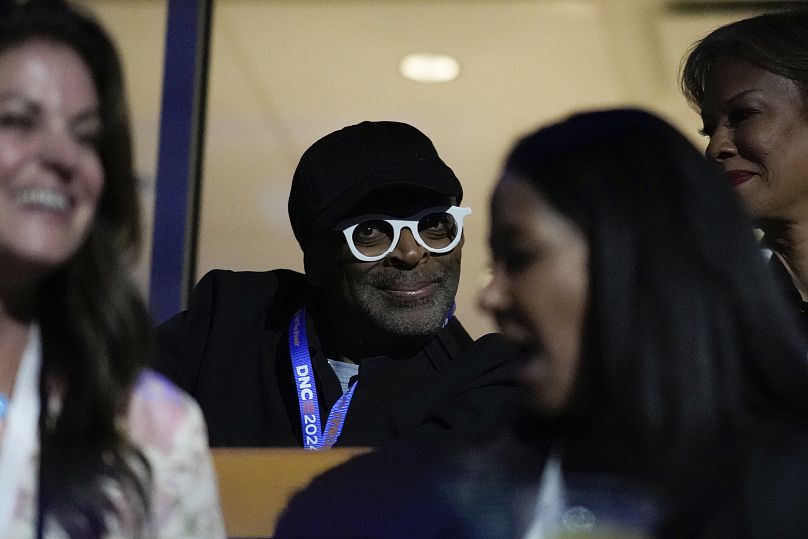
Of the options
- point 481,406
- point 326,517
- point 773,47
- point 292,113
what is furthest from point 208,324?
point 292,113

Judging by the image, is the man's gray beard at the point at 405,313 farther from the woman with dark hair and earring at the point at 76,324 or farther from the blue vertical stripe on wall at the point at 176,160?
the woman with dark hair and earring at the point at 76,324

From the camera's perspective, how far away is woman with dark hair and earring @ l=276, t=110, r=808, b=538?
1752 mm

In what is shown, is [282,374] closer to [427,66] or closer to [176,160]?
[176,160]

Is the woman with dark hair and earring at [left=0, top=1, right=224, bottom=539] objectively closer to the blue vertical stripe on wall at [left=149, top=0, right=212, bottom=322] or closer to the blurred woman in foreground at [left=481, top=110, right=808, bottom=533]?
the blurred woman in foreground at [left=481, top=110, right=808, bottom=533]

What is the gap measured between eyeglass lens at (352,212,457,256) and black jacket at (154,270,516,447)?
22 centimetres

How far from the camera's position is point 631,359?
176 centimetres

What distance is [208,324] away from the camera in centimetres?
312

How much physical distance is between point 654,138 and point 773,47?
116 cm

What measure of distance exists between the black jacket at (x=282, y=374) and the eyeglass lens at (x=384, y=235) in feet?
0.72

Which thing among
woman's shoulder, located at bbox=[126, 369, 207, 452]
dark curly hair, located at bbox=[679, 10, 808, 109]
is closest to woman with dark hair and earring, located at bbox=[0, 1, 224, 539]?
woman's shoulder, located at bbox=[126, 369, 207, 452]

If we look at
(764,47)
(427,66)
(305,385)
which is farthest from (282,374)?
(427,66)

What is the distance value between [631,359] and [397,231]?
Result: 1441mm

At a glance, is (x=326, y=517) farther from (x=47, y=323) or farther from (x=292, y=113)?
(x=292, y=113)

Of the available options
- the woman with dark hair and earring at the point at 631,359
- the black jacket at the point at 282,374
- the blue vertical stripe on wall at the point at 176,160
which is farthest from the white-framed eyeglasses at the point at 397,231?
the woman with dark hair and earring at the point at 631,359
